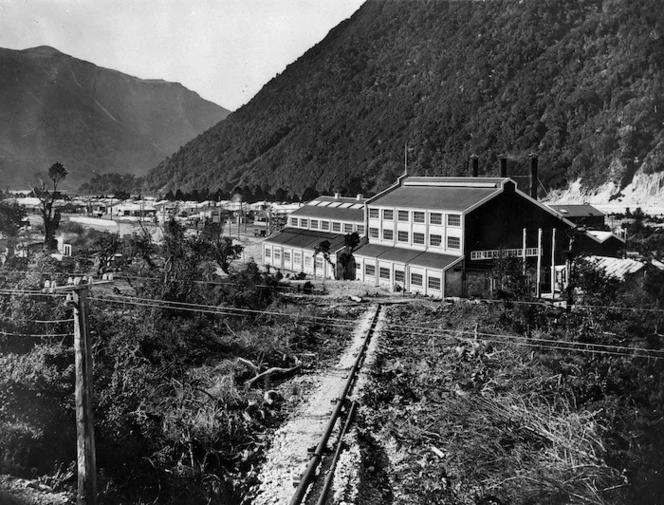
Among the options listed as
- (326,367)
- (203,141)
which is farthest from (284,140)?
(326,367)

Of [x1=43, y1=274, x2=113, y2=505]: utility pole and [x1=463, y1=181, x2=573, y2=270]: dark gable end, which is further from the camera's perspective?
[x1=463, y1=181, x2=573, y2=270]: dark gable end

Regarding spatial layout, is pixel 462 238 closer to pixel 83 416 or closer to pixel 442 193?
pixel 442 193

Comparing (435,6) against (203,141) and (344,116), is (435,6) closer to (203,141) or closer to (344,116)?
(344,116)

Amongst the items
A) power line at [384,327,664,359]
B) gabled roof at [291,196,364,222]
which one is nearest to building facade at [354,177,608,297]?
gabled roof at [291,196,364,222]

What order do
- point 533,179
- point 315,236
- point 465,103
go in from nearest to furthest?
point 533,179 → point 315,236 → point 465,103

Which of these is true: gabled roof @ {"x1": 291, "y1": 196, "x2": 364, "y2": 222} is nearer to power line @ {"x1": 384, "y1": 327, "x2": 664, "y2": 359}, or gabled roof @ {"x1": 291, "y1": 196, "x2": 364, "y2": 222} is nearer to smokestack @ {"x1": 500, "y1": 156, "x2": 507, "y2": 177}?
smokestack @ {"x1": 500, "y1": 156, "x2": 507, "y2": 177}

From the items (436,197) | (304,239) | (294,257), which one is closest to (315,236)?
(304,239)
